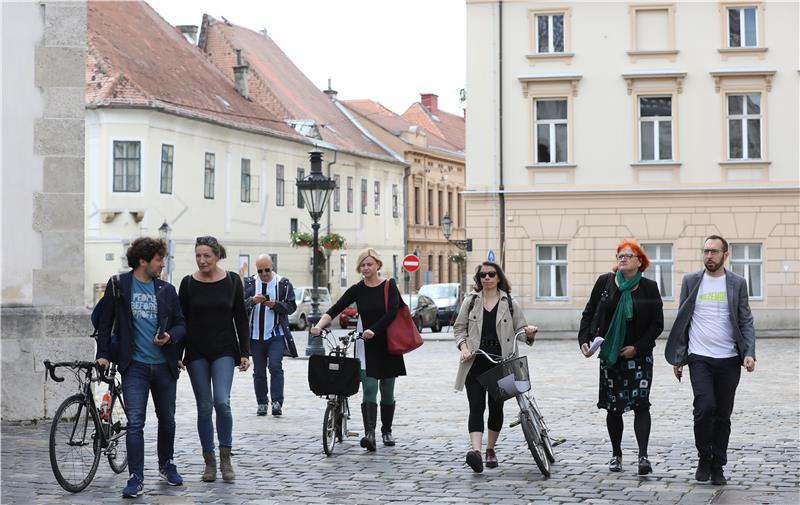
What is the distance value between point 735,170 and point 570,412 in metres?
21.6

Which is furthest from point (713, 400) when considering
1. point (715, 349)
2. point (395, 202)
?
point (395, 202)

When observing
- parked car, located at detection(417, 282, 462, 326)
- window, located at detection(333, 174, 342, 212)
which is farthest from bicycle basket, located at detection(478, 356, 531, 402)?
window, located at detection(333, 174, 342, 212)

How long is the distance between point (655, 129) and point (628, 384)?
25966 mm

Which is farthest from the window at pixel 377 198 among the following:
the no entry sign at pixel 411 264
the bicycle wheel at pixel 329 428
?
the bicycle wheel at pixel 329 428

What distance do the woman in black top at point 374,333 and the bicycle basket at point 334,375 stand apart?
0.24m

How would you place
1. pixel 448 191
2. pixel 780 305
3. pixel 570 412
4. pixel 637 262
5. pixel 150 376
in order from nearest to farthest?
pixel 150 376 → pixel 637 262 → pixel 570 412 → pixel 780 305 → pixel 448 191

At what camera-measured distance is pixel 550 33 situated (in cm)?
3491

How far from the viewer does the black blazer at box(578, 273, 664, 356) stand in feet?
30.3

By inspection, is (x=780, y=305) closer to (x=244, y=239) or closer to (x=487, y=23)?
(x=487, y=23)

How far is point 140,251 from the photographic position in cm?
870

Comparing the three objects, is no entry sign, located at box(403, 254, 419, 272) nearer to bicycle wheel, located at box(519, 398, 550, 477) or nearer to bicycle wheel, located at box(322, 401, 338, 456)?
bicycle wheel, located at box(322, 401, 338, 456)

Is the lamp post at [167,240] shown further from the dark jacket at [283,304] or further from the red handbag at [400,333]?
the red handbag at [400,333]

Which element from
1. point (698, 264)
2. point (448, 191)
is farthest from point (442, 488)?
point (448, 191)

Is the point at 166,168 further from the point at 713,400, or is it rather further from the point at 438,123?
the point at 438,123
